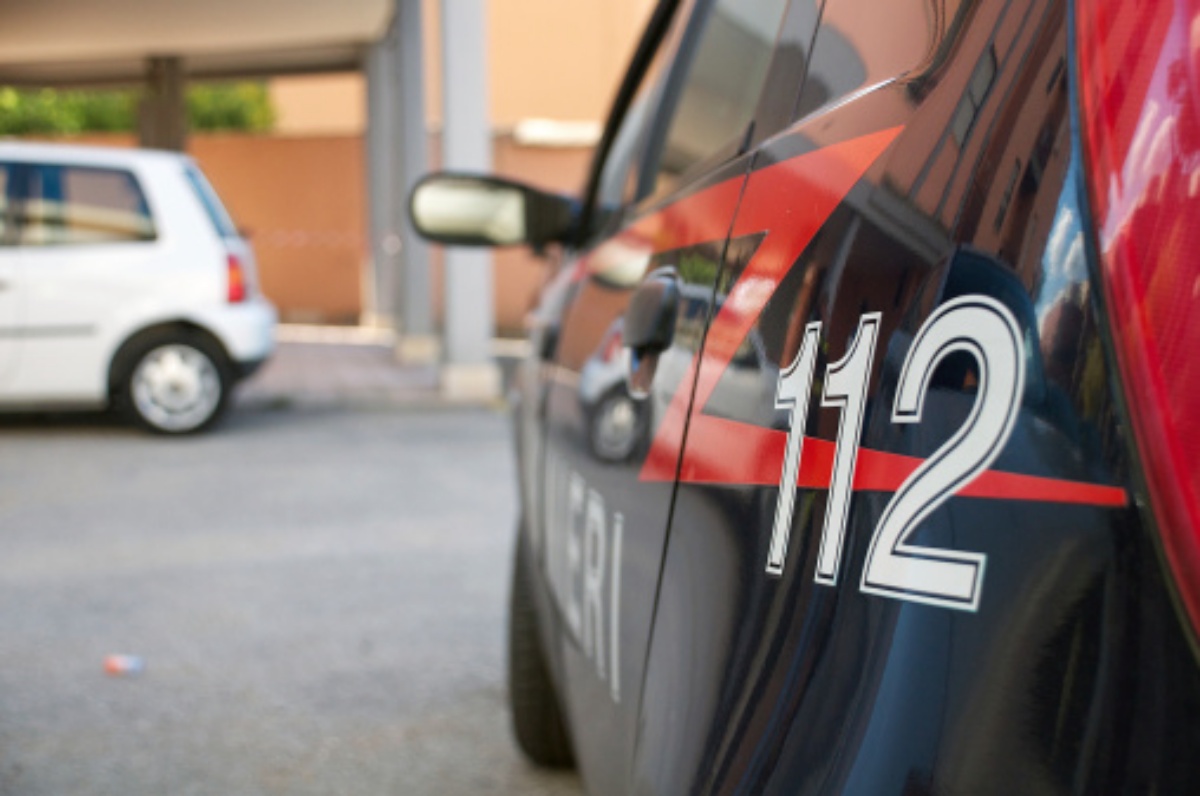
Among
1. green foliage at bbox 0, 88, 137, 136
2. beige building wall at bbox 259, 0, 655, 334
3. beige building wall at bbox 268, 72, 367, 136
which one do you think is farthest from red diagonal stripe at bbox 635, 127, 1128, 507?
green foliage at bbox 0, 88, 137, 136

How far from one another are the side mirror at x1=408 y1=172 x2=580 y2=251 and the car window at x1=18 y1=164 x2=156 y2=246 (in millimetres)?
5832

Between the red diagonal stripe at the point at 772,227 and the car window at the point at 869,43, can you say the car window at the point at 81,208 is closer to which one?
the red diagonal stripe at the point at 772,227

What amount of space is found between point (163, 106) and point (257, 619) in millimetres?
14424

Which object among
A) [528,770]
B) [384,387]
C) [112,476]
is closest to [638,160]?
[528,770]

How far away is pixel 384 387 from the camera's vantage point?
1081 centimetres

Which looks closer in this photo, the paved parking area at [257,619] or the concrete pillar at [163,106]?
the paved parking area at [257,619]

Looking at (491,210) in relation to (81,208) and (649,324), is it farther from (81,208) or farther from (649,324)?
(81,208)

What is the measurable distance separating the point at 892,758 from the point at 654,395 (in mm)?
729

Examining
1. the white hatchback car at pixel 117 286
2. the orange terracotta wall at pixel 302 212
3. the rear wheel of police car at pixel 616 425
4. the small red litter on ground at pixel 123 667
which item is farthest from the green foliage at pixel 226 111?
the rear wheel of police car at pixel 616 425

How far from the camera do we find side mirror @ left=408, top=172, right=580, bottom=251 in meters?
3.15

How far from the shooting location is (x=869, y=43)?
1.31 m

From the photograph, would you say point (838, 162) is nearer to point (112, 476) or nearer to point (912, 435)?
point (912, 435)

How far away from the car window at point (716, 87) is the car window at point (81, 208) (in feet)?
22.2

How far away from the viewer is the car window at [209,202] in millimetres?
8719
